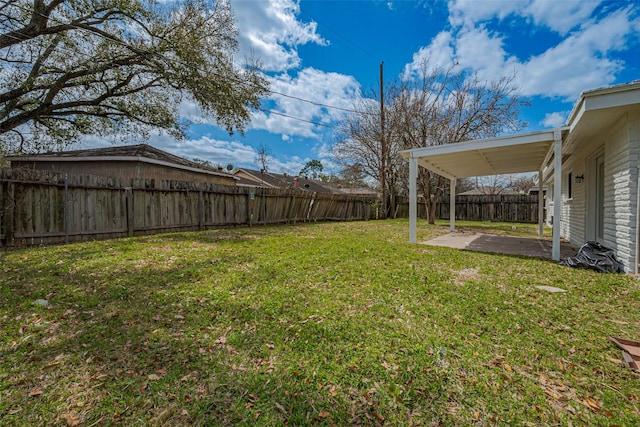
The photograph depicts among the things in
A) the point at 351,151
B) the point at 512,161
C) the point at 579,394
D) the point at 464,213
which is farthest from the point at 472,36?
the point at 579,394

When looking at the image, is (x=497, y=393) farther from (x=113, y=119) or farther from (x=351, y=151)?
(x=351, y=151)

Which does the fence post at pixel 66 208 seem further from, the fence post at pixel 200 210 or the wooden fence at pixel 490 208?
the wooden fence at pixel 490 208

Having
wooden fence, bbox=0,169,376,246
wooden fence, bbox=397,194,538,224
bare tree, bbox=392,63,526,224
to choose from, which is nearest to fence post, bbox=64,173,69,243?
wooden fence, bbox=0,169,376,246

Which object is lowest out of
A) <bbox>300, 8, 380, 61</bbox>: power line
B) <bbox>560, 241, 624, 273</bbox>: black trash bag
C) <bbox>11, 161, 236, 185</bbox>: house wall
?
<bbox>560, 241, 624, 273</bbox>: black trash bag

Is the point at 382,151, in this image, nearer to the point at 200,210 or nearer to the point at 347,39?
the point at 347,39

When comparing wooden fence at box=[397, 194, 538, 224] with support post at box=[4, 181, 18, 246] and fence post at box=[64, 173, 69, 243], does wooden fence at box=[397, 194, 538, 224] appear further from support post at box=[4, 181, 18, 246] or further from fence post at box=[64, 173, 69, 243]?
support post at box=[4, 181, 18, 246]

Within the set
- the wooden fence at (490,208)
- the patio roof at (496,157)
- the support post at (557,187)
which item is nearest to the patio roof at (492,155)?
the patio roof at (496,157)

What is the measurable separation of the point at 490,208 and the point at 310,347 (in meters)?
19.9

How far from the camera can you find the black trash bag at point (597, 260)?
4557 mm

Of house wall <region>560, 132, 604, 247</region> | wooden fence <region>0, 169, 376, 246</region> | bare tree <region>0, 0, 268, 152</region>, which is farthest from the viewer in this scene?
bare tree <region>0, 0, 268, 152</region>

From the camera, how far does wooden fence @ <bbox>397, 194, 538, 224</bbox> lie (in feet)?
56.8

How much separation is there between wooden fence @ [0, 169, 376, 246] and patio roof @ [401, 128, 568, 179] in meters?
6.24

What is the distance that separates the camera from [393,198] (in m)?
18.8

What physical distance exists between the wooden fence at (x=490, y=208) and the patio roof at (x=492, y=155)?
8841 millimetres
